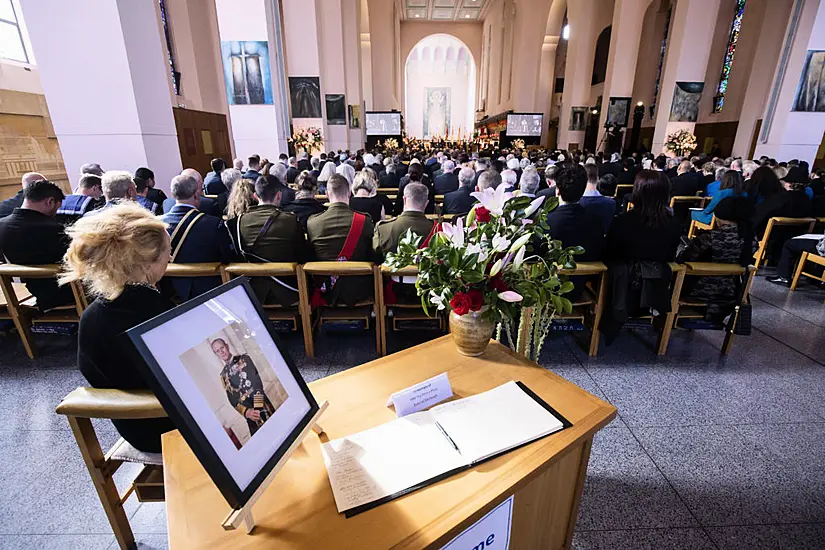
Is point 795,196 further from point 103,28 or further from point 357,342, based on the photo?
point 103,28

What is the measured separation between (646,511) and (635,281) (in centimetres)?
150

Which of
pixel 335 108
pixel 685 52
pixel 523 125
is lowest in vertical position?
pixel 523 125

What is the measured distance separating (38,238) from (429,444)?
10.6ft

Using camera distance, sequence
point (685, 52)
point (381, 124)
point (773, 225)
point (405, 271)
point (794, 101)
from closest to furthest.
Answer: point (405, 271) < point (773, 225) < point (794, 101) < point (685, 52) < point (381, 124)

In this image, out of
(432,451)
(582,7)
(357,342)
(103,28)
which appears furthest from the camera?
(582,7)

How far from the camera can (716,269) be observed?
2.69 m

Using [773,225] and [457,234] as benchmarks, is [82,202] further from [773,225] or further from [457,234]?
[773,225]

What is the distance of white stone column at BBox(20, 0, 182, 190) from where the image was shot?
4.39 meters

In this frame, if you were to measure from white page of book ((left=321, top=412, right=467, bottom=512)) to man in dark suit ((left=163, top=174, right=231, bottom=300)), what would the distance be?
2176mm

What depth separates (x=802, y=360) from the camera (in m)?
3.02

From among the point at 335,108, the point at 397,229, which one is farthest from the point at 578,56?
the point at 397,229

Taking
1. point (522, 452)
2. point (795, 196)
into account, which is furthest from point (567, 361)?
point (795, 196)

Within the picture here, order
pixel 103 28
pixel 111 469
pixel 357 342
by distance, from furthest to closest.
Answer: pixel 103 28 < pixel 357 342 < pixel 111 469

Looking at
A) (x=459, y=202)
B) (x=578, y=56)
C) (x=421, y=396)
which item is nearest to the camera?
(x=421, y=396)
